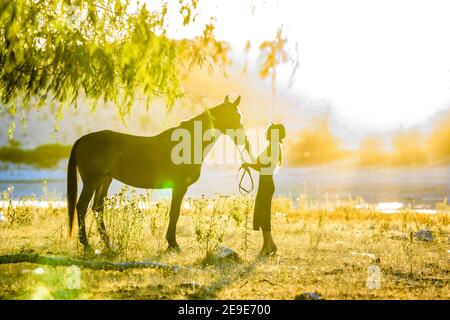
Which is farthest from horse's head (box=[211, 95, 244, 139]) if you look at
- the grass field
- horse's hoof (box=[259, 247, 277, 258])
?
horse's hoof (box=[259, 247, 277, 258])

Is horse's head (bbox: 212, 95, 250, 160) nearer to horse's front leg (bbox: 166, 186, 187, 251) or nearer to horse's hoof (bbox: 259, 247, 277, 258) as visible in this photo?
horse's front leg (bbox: 166, 186, 187, 251)

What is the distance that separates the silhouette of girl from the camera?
27.8 ft

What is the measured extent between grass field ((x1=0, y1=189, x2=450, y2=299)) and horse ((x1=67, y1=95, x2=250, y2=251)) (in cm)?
44

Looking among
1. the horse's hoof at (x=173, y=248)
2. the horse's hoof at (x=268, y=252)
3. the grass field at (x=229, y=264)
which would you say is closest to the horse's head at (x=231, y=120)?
the grass field at (x=229, y=264)

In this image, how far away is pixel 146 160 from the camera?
29.9 feet

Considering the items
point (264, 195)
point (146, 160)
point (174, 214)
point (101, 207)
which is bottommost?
point (174, 214)

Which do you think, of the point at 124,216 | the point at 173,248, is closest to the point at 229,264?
the point at 173,248

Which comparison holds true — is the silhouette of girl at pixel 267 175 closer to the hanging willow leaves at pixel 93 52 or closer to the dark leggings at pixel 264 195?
the dark leggings at pixel 264 195

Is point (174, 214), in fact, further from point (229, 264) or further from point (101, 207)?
point (229, 264)

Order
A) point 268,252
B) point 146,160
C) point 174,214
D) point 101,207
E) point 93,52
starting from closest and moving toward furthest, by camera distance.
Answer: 1. point 93,52
2. point 268,252
3. point 174,214
4. point 146,160
5. point 101,207

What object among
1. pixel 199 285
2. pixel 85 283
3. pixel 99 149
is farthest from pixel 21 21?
pixel 199 285

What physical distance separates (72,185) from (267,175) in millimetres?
3407
